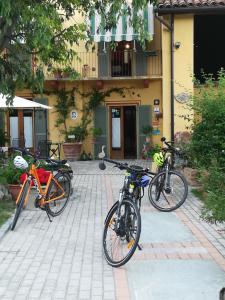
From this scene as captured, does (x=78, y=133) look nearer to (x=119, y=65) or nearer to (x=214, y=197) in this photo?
(x=119, y=65)

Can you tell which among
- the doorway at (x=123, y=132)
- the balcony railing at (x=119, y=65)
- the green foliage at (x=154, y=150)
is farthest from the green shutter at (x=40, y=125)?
the green foliage at (x=154, y=150)

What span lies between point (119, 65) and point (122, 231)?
51.4 ft

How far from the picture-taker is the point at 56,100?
826 inches

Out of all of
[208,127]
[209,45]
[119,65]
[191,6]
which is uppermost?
[191,6]

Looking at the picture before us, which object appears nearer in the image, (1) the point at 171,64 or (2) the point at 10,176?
(2) the point at 10,176

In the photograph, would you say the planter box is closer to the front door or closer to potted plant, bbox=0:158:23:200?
potted plant, bbox=0:158:23:200

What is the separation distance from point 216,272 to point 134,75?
616 inches

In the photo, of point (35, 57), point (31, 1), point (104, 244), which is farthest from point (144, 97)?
point (104, 244)

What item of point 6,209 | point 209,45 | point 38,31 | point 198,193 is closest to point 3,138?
point 209,45

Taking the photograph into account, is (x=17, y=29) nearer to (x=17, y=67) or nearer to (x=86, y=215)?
(x=17, y=67)

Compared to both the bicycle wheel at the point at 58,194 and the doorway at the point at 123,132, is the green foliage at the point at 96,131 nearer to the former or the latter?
the doorway at the point at 123,132

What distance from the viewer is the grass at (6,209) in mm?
8066

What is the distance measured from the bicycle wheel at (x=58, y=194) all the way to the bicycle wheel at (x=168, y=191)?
5.10 ft

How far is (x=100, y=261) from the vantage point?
573cm
